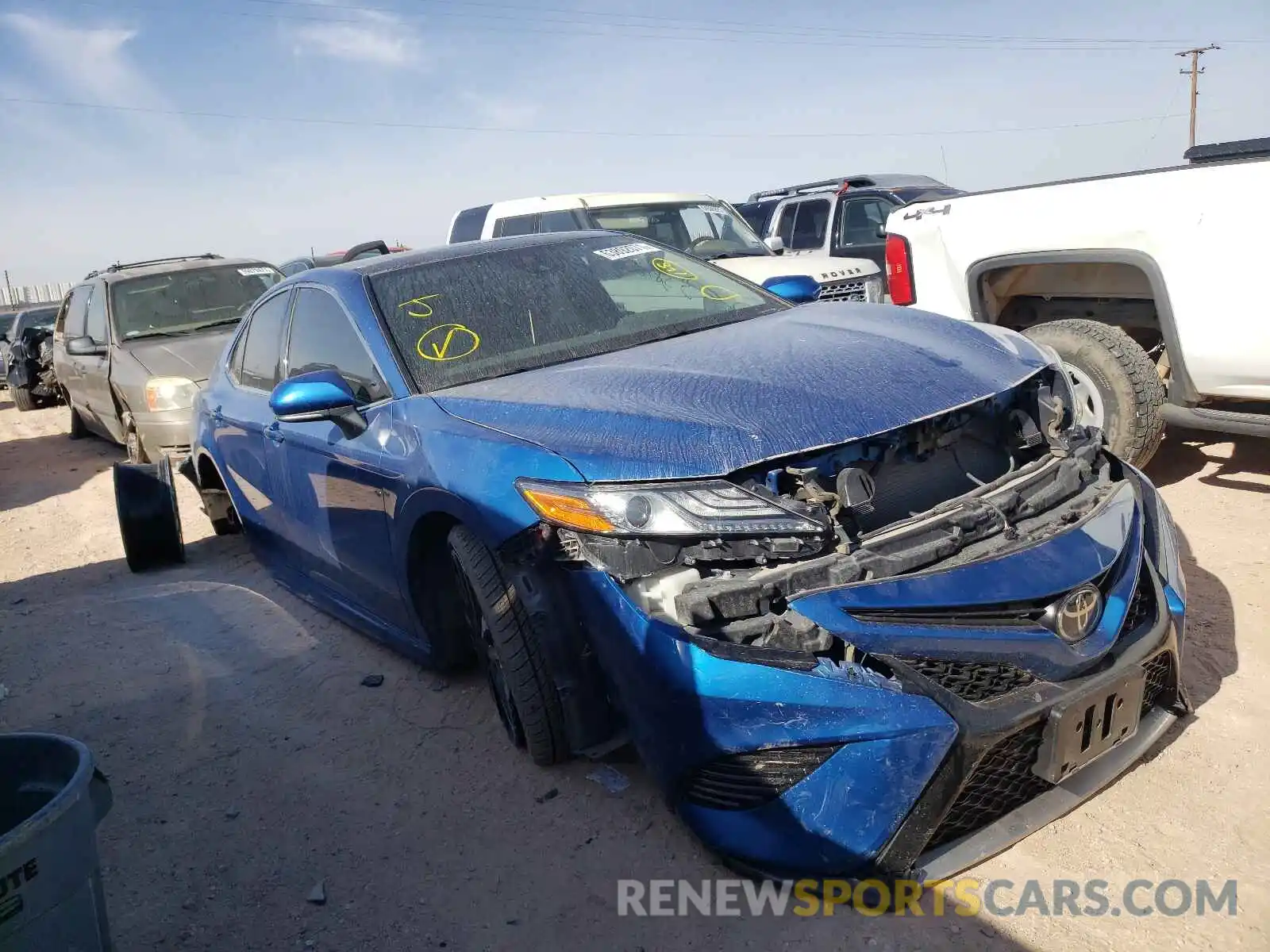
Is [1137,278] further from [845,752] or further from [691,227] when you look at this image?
[691,227]

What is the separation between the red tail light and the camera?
5672 mm

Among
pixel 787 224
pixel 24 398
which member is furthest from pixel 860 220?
pixel 24 398

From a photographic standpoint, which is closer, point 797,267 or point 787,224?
point 797,267

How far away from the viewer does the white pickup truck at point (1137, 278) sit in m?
4.26

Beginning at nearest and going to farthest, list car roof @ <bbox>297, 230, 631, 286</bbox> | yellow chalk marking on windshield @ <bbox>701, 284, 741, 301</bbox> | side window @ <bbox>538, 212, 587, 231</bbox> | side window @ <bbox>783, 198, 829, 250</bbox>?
car roof @ <bbox>297, 230, 631, 286</bbox>, yellow chalk marking on windshield @ <bbox>701, 284, 741, 301</bbox>, side window @ <bbox>538, 212, 587, 231</bbox>, side window @ <bbox>783, 198, 829, 250</bbox>

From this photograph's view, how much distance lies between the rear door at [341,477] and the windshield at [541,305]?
0.71ft

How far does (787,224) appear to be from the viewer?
12.4m

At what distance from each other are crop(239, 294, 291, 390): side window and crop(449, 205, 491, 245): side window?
5551 mm

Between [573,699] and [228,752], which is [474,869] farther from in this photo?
[228,752]

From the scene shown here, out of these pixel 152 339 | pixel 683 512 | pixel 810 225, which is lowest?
pixel 683 512

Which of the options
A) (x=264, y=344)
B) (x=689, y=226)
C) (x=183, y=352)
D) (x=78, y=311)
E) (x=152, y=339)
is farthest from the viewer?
(x=78, y=311)

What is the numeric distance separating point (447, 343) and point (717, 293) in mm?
1225

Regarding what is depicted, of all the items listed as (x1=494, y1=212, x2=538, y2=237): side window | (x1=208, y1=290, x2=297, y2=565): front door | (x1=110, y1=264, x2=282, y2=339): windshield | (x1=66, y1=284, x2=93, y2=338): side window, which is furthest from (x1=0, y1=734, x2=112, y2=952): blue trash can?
(x1=66, y1=284, x2=93, y2=338): side window

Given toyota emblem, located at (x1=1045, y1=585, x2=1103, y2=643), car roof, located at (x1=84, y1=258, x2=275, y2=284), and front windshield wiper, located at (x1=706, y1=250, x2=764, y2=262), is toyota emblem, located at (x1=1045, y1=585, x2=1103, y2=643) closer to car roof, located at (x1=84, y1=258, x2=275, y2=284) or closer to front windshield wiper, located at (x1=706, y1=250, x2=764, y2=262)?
front windshield wiper, located at (x1=706, y1=250, x2=764, y2=262)
